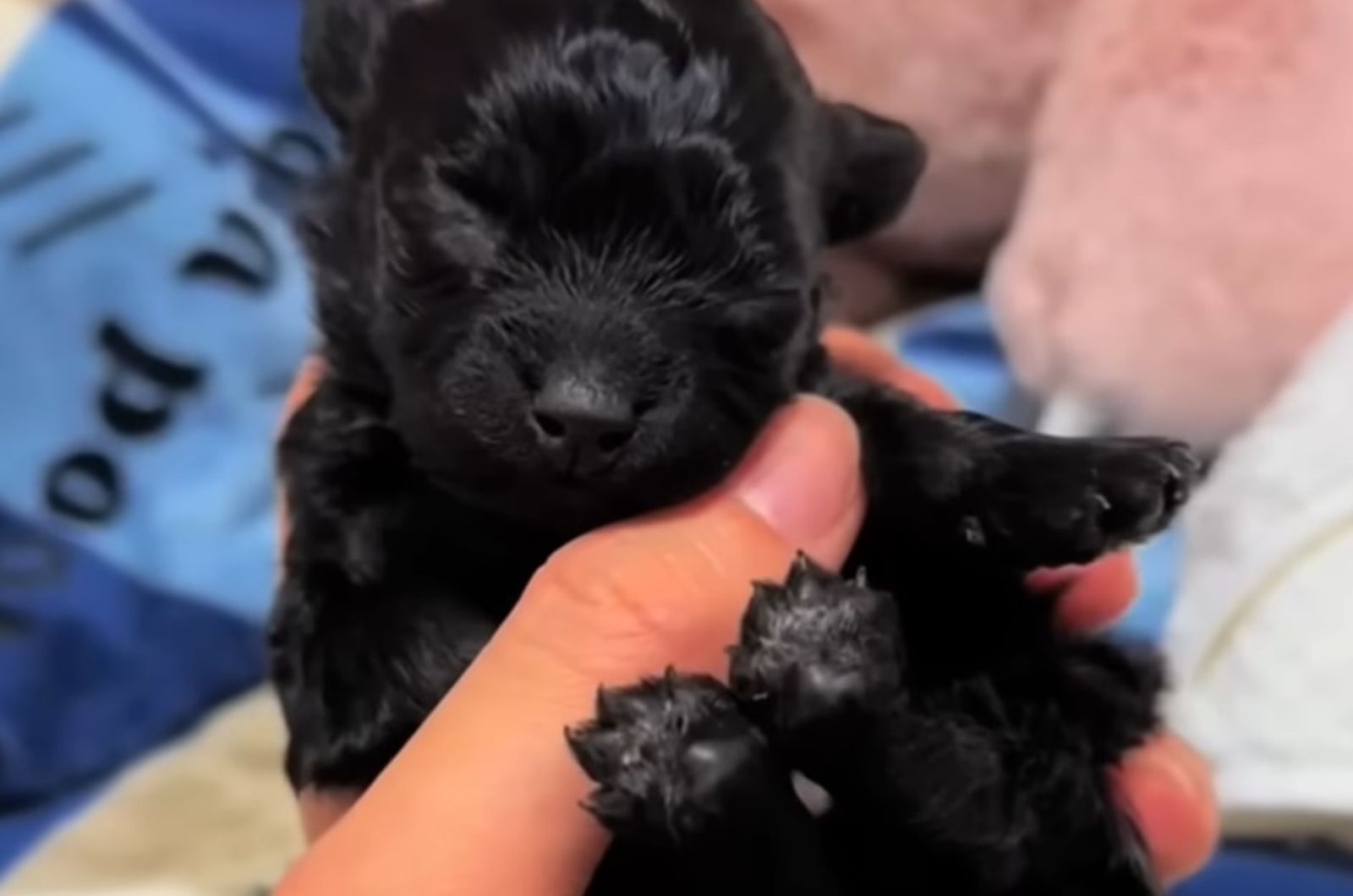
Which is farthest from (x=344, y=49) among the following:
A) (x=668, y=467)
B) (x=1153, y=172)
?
(x=1153, y=172)

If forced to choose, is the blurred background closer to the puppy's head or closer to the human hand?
the human hand

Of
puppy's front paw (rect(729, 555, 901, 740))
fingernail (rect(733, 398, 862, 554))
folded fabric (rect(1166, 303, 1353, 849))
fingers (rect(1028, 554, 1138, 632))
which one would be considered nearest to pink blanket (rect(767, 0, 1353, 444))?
folded fabric (rect(1166, 303, 1353, 849))

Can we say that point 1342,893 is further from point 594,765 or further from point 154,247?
point 154,247

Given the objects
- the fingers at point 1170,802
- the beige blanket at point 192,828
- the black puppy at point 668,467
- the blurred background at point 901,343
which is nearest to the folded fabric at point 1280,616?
the blurred background at point 901,343

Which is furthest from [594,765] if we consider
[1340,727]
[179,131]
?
[179,131]

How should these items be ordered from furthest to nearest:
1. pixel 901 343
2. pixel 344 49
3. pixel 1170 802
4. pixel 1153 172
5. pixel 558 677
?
1. pixel 901 343
2. pixel 1153 172
3. pixel 1170 802
4. pixel 344 49
5. pixel 558 677

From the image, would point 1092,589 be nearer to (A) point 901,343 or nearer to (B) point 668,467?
(B) point 668,467
